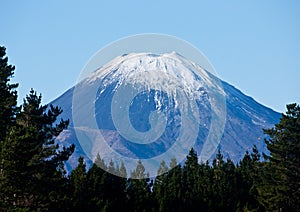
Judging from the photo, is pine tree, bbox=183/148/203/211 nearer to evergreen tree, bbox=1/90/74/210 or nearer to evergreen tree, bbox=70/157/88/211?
evergreen tree, bbox=70/157/88/211

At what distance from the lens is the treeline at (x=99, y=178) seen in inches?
1247

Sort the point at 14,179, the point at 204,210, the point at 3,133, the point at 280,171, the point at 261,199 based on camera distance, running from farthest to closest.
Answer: the point at 204,210 < the point at 261,199 < the point at 280,171 < the point at 3,133 < the point at 14,179

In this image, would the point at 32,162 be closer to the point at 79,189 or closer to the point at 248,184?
the point at 79,189

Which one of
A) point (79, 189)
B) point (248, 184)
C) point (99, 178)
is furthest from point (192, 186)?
point (79, 189)

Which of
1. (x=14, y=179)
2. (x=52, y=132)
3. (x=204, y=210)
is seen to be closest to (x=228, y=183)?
(x=204, y=210)

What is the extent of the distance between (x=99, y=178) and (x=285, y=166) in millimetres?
18077

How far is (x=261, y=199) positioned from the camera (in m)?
54.8

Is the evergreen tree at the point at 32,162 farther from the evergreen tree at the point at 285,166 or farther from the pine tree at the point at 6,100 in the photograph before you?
the evergreen tree at the point at 285,166

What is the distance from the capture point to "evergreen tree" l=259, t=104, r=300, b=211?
48.8 meters

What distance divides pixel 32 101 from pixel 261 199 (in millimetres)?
27765

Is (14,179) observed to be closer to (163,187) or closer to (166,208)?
(166,208)

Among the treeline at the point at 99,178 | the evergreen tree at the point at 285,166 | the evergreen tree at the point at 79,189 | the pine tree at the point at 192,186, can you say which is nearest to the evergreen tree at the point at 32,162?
the treeline at the point at 99,178

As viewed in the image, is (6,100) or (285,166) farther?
(285,166)

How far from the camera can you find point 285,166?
49125 mm
